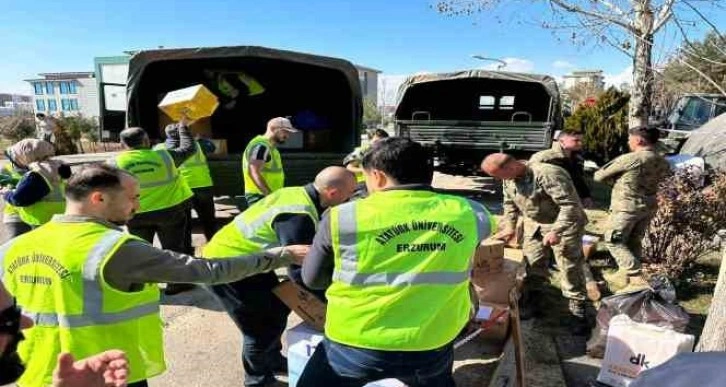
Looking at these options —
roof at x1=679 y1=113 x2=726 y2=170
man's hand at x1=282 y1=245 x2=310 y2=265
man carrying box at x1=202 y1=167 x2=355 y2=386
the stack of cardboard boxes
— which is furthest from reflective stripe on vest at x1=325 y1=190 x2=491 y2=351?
roof at x1=679 y1=113 x2=726 y2=170

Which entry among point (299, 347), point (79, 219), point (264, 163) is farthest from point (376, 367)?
point (264, 163)

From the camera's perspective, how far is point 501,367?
3.08m

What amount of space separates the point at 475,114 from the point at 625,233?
6748mm

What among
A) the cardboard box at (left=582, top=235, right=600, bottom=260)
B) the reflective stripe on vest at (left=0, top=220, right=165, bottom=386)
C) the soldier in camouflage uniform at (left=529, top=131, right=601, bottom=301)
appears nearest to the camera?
the reflective stripe on vest at (left=0, top=220, right=165, bottom=386)

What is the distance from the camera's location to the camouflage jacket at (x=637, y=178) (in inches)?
173

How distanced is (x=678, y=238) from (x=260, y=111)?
7270 millimetres

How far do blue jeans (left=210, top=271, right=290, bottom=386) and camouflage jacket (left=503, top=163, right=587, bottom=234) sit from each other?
212 centimetres

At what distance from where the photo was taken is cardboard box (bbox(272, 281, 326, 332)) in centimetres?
284

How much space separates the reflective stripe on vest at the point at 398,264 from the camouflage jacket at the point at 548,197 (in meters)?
2.13

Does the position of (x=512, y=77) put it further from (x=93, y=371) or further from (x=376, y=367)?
(x=93, y=371)

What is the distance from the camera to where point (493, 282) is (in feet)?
12.1

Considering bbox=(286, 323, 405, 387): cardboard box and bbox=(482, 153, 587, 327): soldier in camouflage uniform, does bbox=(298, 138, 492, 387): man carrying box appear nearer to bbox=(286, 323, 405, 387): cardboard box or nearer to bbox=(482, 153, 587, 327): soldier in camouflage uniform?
bbox=(286, 323, 405, 387): cardboard box

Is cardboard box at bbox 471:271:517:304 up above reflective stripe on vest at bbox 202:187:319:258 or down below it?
below

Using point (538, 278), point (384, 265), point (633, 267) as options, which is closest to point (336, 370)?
point (384, 265)
